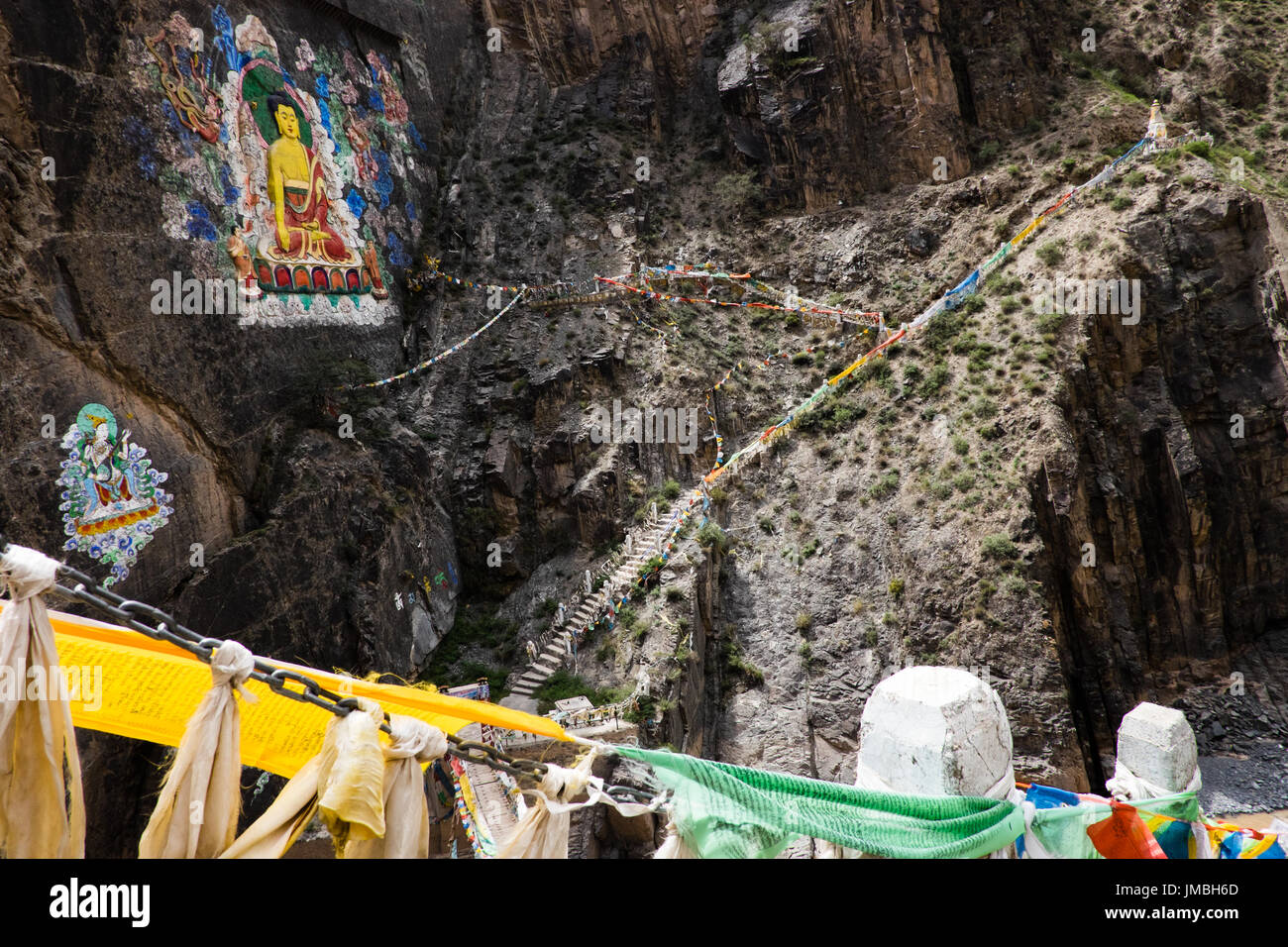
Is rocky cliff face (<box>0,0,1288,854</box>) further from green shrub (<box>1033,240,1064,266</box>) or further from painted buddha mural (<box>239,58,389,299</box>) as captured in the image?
painted buddha mural (<box>239,58,389,299</box>)

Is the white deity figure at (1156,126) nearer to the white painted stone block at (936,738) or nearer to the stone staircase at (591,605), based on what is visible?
the stone staircase at (591,605)

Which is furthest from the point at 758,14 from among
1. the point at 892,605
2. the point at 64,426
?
the point at 64,426

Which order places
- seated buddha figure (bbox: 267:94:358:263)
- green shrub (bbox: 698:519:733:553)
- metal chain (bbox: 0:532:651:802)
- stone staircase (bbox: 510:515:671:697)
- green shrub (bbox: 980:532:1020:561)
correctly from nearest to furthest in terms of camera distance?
1. metal chain (bbox: 0:532:651:802)
2. stone staircase (bbox: 510:515:671:697)
3. seated buddha figure (bbox: 267:94:358:263)
4. green shrub (bbox: 980:532:1020:561)
5. green shrub (bbox: 698:519:733:553)

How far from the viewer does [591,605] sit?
22172 millimetres

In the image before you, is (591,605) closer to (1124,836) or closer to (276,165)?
(276,165)

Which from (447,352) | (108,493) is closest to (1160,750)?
(108,493)

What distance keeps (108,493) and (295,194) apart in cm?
1018

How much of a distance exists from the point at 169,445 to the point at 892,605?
18.2m

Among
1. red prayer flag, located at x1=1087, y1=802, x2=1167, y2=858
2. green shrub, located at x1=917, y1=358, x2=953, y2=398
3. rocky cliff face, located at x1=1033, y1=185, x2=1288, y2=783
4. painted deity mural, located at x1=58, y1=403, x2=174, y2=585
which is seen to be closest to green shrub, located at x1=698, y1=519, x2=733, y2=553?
green shrub, located at x1=917, y1=358, x2=953, y2=398

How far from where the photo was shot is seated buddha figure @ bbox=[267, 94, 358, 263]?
2105 cm

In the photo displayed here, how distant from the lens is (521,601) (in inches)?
949

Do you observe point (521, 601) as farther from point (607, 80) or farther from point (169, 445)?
point (607, 80)

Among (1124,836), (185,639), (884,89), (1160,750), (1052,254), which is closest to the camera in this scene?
(185,639)

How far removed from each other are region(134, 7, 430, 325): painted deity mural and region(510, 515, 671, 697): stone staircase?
34.4ft
